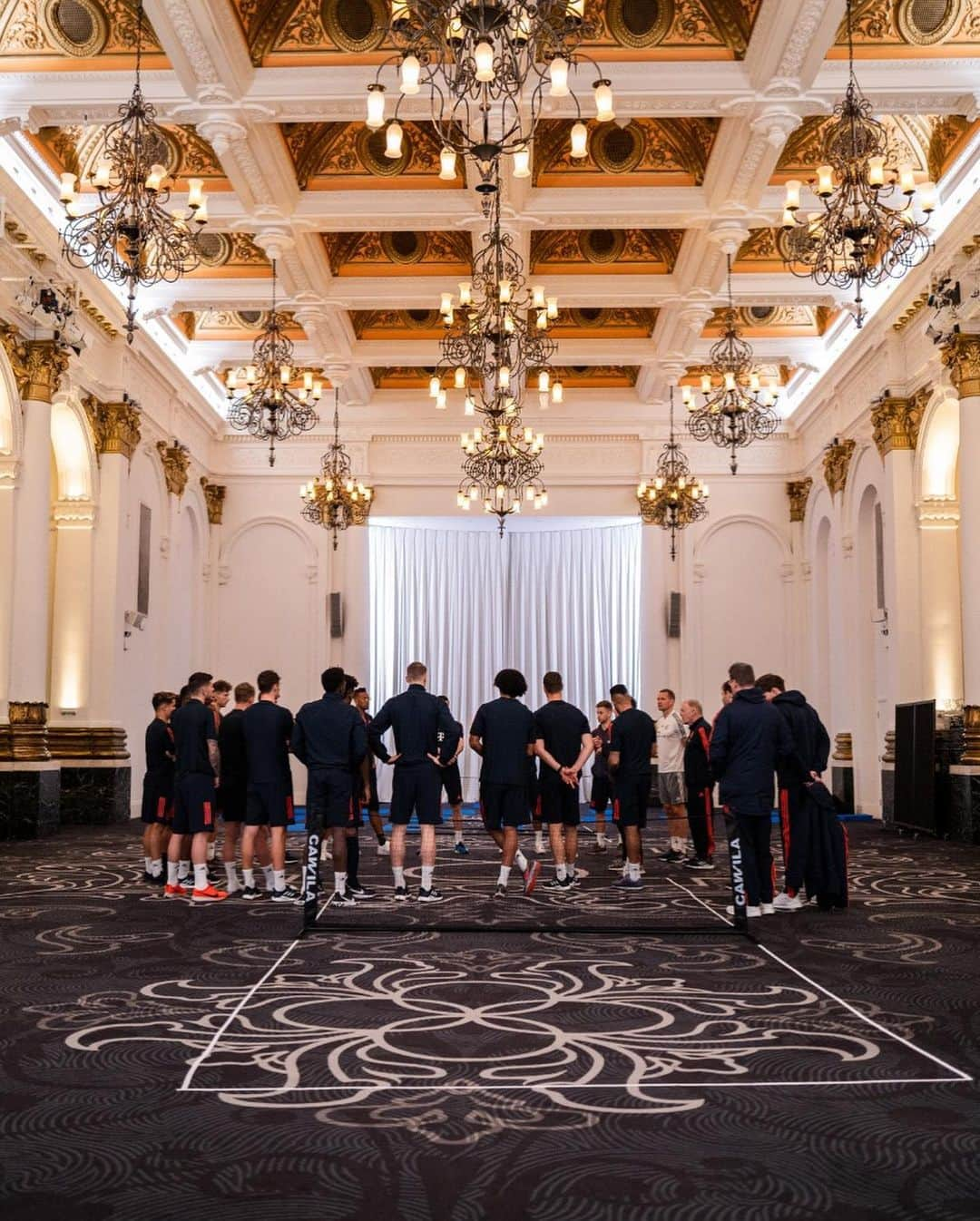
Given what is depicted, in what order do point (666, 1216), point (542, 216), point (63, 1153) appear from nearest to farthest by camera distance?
1. point (666, 1216)
2. point (63, 1153)
3. point (542, 216)

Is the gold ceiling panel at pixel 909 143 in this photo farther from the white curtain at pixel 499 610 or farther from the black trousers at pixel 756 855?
the white curtain at pixel 499 610

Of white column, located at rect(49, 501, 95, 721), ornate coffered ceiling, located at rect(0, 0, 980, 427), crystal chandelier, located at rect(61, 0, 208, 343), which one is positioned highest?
ornate coffered ceiling, located at rect(0, 0, 980, 427)

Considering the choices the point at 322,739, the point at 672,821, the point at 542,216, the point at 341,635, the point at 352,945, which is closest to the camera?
the point at 352,945

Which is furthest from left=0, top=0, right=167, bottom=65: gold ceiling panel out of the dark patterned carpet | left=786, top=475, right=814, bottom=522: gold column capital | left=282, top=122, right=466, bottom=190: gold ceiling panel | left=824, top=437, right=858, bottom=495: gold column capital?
left=786, top=475, right=814, bottom=522: gold column capital

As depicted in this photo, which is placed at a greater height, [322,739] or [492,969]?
[322,739]

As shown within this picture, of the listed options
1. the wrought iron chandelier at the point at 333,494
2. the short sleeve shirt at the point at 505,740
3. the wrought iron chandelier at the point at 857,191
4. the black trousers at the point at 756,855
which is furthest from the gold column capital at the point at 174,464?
the black trousers at the point at 756,855

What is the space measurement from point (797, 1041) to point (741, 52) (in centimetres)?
815

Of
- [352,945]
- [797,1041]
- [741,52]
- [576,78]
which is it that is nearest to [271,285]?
[576,78]

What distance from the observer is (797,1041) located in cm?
442

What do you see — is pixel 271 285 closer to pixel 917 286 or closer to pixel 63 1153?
pixel 917 286

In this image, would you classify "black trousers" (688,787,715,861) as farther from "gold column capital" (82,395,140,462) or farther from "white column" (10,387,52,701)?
"gold column capital" (82,395,140,462)

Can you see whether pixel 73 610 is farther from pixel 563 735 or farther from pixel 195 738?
pixel 563 735

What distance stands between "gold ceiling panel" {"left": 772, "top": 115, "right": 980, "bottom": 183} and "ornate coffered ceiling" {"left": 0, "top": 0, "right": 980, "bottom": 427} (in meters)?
0.02

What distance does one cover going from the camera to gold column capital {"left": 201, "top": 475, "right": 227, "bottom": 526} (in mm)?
19438
